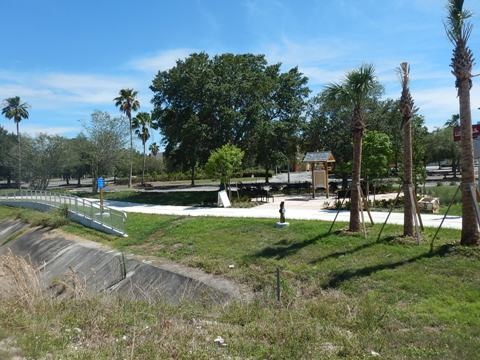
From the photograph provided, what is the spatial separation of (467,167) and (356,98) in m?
4.39

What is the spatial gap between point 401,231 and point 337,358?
9.38 m

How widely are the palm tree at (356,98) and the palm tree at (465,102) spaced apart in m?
3.38

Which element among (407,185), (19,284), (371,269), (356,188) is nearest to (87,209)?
(356,188)

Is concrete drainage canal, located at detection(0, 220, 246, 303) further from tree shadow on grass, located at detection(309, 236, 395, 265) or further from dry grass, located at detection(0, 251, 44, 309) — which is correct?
tree shadow on grass, located at detection(309, 236, 395, 265)

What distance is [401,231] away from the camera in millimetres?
15578

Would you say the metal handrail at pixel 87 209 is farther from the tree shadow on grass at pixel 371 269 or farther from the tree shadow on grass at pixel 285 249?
the tree shadow on grass at pixel 371 269

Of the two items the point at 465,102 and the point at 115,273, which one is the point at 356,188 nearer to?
the point at 465,102

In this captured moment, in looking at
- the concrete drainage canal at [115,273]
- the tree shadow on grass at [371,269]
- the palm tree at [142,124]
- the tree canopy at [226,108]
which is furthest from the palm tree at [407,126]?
the palm tree at [142,124]

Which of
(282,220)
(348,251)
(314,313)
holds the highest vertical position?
(282,220)

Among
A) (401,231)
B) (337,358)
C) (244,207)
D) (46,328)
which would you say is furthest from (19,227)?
(337,358)

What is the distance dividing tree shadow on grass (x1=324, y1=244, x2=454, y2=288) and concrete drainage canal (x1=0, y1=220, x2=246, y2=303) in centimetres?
222

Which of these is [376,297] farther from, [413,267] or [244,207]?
[244,207]

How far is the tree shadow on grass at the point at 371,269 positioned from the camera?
12.1 metres

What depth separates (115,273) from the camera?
18078 mm
